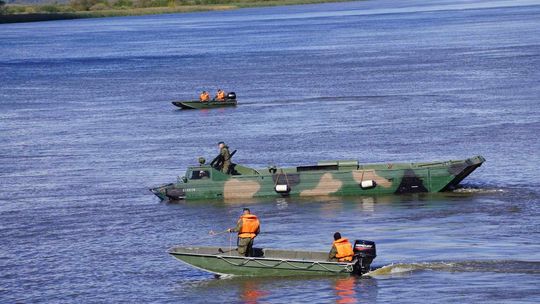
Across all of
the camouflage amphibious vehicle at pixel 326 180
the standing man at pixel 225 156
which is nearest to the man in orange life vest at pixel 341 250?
the camouflage amphibious vehicle at pixel 326 180

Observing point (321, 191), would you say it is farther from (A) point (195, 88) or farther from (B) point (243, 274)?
(A) point (195, 88)

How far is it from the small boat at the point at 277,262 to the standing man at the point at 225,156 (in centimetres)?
1243

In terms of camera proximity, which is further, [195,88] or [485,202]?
[195,88]

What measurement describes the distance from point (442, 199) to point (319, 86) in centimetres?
4888

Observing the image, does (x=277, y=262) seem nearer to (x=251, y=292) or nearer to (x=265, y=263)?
(x=265, y=263)

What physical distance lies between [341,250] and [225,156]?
14.9 metres

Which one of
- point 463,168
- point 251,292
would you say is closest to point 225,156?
point 463,168

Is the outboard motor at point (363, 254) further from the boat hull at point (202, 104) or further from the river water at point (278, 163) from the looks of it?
the boat hull at point (202, 104)

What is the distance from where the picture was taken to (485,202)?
157 ft

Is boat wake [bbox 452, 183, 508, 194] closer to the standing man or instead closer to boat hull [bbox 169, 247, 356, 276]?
the standing man

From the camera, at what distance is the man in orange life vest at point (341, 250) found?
36.1 meters

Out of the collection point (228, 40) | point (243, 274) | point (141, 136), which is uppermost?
point (228, 40)

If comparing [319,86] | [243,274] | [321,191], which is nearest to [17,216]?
[321,191]

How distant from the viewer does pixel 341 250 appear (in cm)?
3619
